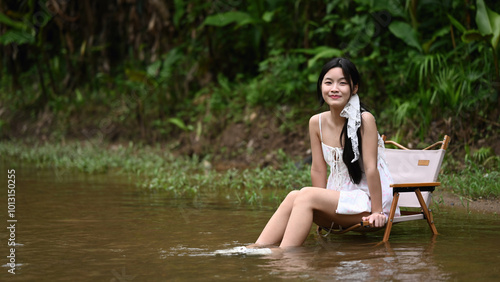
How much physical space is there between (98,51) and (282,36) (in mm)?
5864

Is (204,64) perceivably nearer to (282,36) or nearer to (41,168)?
(282,36)

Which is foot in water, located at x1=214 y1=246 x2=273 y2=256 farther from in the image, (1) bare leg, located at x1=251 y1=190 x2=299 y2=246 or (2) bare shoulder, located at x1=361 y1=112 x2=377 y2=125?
(2) bare shoulder, located at x1=361 y1=112 x2=377 y2=125

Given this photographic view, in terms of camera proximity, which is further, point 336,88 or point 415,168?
point 415,168

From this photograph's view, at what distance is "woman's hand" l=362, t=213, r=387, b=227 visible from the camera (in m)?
4.19

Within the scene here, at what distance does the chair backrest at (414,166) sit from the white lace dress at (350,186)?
522 mm

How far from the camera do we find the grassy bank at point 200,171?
6.69 meters

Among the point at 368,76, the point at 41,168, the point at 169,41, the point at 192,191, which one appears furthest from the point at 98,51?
the point at 192,191

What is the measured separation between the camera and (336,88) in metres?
4.41

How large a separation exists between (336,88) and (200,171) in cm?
534

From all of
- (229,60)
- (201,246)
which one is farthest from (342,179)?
(229,60)

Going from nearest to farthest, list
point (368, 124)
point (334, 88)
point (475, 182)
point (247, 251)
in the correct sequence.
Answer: point (247, 251)
point (368, 124)
point (334, 88)
point (475, 182)

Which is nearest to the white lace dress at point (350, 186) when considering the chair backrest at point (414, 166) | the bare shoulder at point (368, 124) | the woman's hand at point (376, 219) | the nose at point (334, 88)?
the woman's hand at point (376, 219)

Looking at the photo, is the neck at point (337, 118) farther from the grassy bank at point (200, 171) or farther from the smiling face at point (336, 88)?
the grassy bank at point (200, 171)

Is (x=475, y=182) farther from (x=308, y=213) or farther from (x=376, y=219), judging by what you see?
(x=308, y=213)
